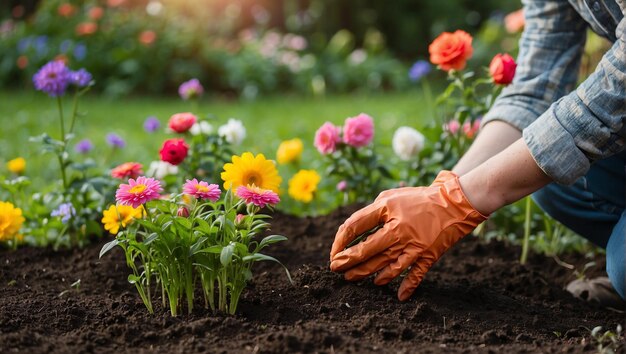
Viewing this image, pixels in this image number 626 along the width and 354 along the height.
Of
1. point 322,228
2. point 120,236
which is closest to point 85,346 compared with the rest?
point 120,236

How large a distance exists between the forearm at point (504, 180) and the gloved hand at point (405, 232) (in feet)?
0.09

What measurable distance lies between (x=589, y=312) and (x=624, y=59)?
75 cm

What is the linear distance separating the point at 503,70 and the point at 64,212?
1.45 metres

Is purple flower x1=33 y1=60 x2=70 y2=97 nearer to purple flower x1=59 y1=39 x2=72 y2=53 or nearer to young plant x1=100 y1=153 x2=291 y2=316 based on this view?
young plant x1=100 y1=153 x2=291 y2=316

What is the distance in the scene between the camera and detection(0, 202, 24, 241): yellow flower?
2.32 m

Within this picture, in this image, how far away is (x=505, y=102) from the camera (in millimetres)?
2365

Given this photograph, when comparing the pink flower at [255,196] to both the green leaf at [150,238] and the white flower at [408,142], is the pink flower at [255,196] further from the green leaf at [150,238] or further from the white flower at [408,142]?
the white flower at [408,142]

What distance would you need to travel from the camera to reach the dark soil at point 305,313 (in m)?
1.66

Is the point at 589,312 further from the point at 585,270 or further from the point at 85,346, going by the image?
the point at 85,346

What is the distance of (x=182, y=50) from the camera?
6.68m

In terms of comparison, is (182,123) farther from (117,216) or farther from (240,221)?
(240,221)

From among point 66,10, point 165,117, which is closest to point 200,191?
point 165,117


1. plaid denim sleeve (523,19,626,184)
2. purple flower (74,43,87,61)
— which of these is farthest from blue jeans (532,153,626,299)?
purple flower (74,43,87,61)

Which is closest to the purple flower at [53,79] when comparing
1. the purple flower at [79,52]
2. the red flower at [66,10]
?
the purple flower at [79,52]
